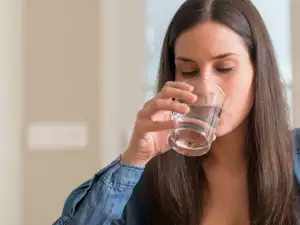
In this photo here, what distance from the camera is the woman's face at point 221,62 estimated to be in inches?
35.1

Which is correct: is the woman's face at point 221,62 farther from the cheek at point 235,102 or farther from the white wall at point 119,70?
the white wall at point 119,70

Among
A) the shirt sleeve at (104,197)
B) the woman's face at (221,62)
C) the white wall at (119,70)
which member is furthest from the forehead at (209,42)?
the white wall at (119,70)

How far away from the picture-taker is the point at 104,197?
0.94 metres

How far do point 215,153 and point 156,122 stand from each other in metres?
0.28

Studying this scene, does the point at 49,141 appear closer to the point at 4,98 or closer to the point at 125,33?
the point at 4,98

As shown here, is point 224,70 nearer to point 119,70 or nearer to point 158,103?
point 158,103

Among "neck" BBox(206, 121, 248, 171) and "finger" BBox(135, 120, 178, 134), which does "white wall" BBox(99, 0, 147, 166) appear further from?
"finger" BBox(135, 120, 178, 134)

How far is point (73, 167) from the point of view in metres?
1.62

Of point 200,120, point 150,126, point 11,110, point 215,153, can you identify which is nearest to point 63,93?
point 11,110

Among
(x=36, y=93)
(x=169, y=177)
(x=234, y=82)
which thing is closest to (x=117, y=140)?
(x=36, y=93)

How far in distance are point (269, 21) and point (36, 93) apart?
32.4 inches

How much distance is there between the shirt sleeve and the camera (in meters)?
0.93

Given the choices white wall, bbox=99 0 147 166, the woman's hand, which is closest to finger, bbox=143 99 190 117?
the woman's hand

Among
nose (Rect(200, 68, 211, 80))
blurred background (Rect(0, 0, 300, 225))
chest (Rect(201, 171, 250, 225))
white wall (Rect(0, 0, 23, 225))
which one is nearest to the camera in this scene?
nose (Rect(200, 68, 211, 80))
